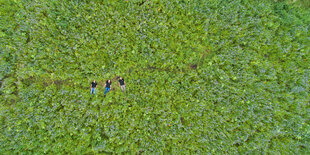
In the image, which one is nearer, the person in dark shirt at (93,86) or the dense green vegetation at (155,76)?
the dense green vegetation at (155,76)

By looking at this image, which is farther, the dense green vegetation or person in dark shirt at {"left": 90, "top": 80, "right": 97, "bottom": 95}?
person in dark shirt at {"left": 90, "top": 80, "right": 97, "bottom": 95}

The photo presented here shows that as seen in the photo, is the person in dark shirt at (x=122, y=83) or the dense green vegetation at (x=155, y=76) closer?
the dense green vegetation at (x=155, y=76)

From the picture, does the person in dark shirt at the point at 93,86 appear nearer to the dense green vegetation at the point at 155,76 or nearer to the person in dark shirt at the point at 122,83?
the dense green vegetation at the point at 155,76

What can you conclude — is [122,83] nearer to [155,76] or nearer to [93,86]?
[93,86]

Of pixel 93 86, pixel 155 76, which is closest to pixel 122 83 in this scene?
pixel 93 86

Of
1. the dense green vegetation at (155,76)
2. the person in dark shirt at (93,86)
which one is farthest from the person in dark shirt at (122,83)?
the person in dark shirt at (93,86)

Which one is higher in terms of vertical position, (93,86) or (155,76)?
(155,76)

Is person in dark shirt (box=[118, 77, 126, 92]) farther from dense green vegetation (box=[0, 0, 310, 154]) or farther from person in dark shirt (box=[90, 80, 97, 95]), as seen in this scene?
person in dark shirt (box=[90, 80, 97, 95])

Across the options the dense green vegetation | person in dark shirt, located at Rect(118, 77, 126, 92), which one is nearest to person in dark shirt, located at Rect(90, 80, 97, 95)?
the dense green vegetation
